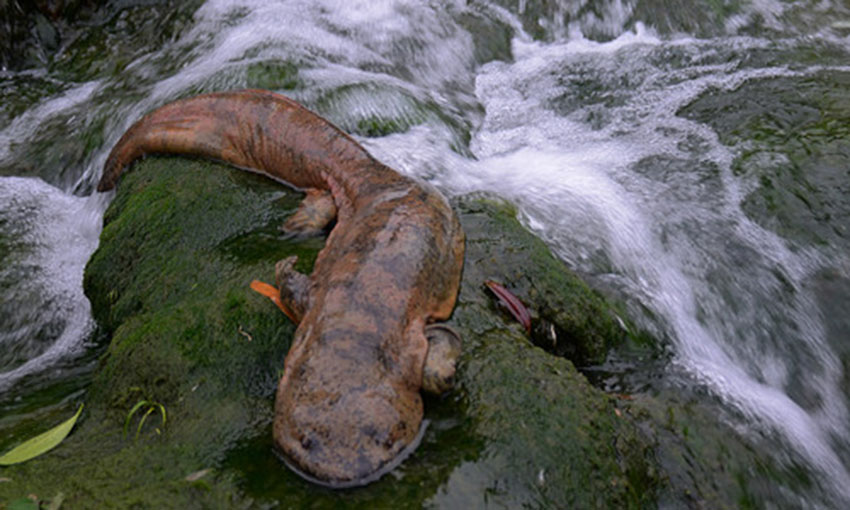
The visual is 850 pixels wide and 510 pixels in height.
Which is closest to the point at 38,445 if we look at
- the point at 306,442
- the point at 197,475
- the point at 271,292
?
the point at 197,475

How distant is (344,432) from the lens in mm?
2320

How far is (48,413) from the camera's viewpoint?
10.9 feet

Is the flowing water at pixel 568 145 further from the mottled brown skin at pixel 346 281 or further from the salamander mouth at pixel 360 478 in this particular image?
the salamander mouth at pixel 360 478

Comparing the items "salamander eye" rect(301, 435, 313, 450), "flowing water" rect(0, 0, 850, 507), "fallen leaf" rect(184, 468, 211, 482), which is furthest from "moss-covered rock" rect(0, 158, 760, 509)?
"flowing water" rect(0, 0, 850, 507)

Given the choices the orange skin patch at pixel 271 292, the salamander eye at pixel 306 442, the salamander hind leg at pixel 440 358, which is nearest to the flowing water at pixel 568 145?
the salamander hind leg at pixel 440 358

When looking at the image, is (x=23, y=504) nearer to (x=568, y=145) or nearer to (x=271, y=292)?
(x=271, y=292)

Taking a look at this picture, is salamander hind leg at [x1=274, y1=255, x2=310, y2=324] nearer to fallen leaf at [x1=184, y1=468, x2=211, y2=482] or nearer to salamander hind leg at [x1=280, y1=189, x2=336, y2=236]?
salamander hind leg at [x1=280, y1=189, x2=336, y2=236]

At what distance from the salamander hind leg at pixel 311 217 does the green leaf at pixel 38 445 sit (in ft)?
5.26

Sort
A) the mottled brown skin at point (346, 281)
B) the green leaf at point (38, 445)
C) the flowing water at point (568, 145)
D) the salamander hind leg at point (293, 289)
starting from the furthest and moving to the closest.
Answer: the flowing water at point (568, 145) → the salamander hind leg at point (293, 289) → the green leaf at point (38, 445) → the mottled brown skin at point (346, 281)

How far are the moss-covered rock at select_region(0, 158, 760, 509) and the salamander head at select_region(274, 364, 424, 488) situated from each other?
65 mm

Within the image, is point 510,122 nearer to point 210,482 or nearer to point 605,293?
point 605,293

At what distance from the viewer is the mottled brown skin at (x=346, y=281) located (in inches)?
92.7

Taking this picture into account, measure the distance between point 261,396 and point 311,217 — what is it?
1488mm

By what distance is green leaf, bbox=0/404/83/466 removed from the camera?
2580 millimetres
